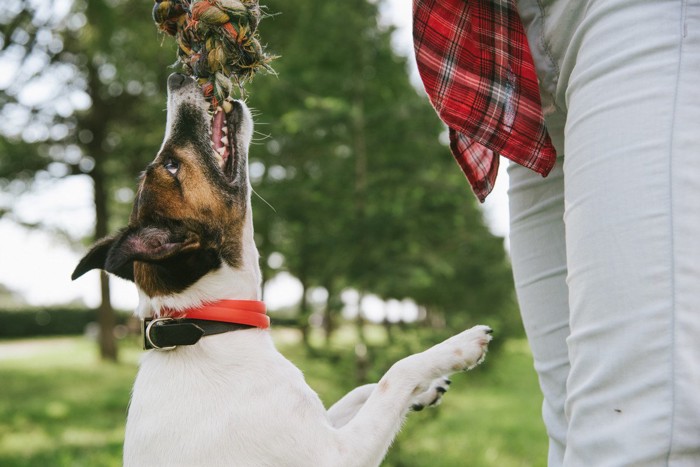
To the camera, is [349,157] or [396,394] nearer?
[396,394]

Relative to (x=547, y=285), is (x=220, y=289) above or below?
below

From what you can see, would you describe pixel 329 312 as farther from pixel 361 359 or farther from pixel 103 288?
pixel 103 288

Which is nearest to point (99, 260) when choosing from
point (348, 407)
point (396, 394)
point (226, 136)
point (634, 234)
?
point (226, 136)

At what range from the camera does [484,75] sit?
6.53ft

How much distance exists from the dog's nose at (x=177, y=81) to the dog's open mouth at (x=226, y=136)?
0.20 meters

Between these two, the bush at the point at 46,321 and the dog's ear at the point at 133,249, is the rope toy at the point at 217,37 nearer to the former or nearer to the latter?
the dog's ear at the point at 133,249

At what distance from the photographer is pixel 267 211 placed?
8289mm

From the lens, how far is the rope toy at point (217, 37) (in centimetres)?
244

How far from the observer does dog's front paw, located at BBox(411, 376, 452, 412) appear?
8.87 ft

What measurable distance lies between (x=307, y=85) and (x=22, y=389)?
33.0 ft

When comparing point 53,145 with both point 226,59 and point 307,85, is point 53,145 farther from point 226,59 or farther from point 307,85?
point 226,59

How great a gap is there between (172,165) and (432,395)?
1.47 metres

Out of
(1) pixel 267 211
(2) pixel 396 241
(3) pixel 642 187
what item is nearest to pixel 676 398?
(3) pixel 642 187

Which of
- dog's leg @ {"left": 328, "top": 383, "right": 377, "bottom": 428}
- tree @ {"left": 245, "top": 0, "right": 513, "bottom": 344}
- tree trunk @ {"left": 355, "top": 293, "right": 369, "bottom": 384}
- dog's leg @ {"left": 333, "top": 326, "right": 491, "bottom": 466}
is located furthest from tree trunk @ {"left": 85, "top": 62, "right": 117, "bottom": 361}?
dog's leg @ {"left": 333, "top": 326, "right": 491, "bottom": 466}
